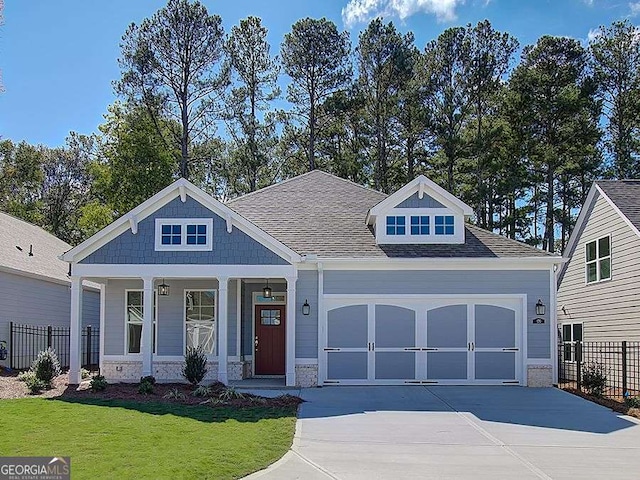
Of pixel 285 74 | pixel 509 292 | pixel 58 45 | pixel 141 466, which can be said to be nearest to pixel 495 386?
pixel 509 292

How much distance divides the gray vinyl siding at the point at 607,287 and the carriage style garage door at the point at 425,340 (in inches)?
117

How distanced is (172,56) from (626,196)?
19708 mm

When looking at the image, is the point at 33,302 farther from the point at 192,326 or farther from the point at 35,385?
the point at 35,385

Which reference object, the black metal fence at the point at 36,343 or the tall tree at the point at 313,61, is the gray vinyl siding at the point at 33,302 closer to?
the black metal fence at the point at 36,343

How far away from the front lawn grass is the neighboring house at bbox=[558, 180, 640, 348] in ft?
32.6

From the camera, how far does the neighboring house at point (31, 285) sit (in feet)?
64.1

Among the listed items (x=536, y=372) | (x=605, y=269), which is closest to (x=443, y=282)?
(x=536, y=372)

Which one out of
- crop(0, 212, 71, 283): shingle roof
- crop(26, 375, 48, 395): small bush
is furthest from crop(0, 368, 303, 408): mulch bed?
crop(0, 212, 71, 283): shingle roof

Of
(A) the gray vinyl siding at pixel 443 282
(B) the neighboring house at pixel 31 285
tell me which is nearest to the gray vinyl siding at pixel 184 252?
(A) the gray vinyl siding at pixel 443 282

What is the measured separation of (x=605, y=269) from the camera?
19047 mm

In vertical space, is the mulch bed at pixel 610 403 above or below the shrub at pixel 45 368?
below

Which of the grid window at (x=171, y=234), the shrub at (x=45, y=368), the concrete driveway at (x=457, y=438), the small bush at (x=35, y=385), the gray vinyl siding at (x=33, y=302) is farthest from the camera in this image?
the gray vinyl siding at (x=33, y=302)

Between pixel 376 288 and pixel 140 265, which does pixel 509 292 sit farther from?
pixel 140 265
